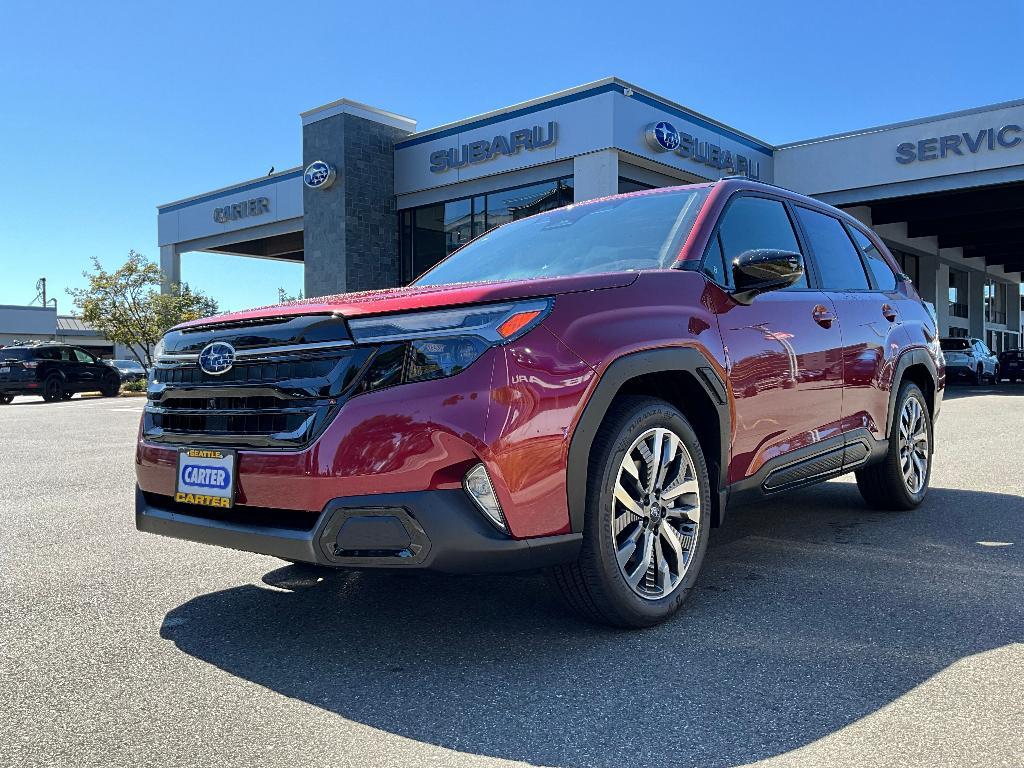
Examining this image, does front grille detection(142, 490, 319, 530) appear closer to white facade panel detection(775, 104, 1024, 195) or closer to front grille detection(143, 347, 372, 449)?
front grille detection(143, 347, 372, 449)

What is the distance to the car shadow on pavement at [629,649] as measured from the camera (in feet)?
7.89

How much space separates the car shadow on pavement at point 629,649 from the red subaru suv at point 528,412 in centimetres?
29

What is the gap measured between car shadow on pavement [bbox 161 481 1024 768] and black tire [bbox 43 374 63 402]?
22413 mm

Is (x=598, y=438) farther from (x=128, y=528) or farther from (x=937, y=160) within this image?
(x=937, y=160)

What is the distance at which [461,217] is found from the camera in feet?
74.1

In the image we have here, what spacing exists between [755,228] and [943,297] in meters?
36.3

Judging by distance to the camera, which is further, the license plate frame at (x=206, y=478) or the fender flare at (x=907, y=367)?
the fender flare at (x=907, y=367)

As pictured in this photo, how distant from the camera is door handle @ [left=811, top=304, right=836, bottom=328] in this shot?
4344mm

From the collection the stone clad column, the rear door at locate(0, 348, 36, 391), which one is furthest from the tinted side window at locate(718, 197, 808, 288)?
the rear door at locate(0, 348, 36, 391)

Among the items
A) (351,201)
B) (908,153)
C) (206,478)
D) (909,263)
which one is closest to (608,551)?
(206,478)

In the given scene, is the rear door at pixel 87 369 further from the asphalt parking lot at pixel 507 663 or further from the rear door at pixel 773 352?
the rear door at pixel 773 352

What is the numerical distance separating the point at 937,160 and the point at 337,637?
2290cm

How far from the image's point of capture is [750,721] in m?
2.44

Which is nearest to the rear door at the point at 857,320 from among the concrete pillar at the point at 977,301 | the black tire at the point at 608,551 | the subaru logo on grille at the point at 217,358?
the black tire at the point at 608,551
